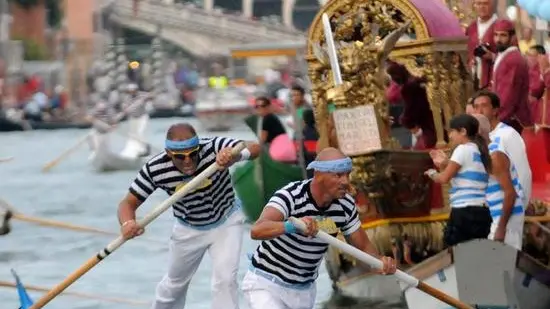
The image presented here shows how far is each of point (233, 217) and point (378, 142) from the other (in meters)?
2.41

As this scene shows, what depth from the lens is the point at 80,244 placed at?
20922 millimetres

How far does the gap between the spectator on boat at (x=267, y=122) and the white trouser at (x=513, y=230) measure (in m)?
7.52

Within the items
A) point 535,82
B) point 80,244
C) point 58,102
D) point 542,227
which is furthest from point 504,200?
point 58,102

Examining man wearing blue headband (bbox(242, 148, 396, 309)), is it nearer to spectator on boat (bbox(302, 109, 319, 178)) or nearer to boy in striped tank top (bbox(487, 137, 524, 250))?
boy in striped tank top (bbox(487, 137, 524, 250))

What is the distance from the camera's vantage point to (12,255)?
1980 centimetres

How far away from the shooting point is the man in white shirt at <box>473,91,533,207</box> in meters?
11.1

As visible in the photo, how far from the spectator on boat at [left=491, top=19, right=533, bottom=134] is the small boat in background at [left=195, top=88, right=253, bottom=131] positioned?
3212 centimetres

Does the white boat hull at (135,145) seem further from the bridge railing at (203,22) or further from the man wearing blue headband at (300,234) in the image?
the bridge railing at (203,22)

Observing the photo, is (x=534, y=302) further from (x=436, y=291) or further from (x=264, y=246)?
(x=264, y=246)

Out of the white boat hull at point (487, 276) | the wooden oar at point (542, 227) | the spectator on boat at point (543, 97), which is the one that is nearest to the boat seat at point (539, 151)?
the spectator on boat at point (543, 97)

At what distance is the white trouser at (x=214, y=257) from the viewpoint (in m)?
10.6

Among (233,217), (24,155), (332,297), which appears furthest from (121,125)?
(233,217)

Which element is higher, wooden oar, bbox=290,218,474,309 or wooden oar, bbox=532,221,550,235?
wooden oar, bbox=290,218,474,309

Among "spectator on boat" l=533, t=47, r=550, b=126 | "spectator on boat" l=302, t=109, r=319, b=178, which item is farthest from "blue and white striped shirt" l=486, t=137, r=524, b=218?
"spectator on boat" l=302, t=109, r=319, b=178
